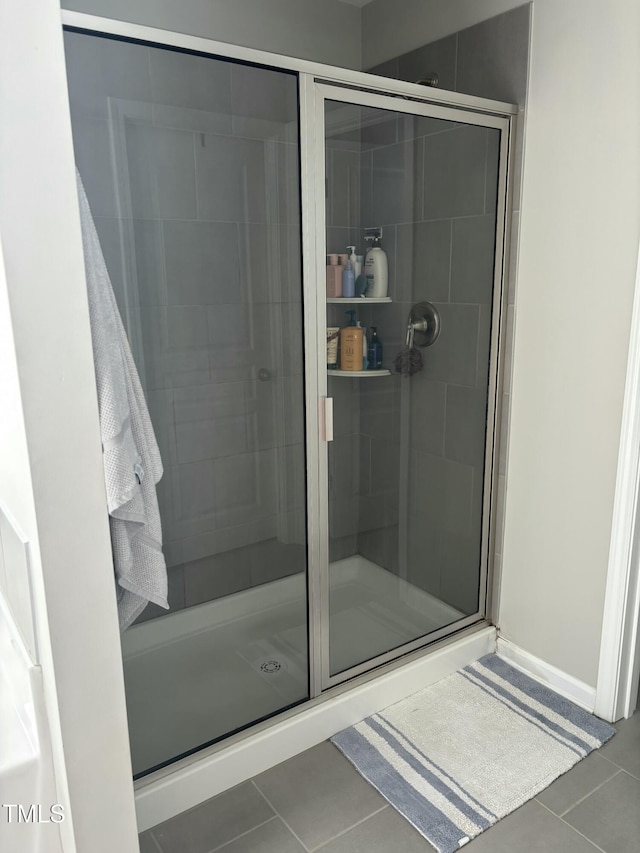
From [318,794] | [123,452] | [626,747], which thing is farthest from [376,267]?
[626,747]

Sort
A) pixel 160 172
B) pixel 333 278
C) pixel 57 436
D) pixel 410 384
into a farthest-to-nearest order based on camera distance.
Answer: pixel 410 384 → pixel 333 278 → pixel 160 172 → pixel 57 436


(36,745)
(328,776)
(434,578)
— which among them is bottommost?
(328,776)

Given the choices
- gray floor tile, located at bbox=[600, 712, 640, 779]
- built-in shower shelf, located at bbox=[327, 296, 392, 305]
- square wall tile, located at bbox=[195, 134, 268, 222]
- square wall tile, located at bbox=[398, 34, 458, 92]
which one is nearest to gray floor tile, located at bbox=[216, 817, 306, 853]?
gray floor tile, located at bbox=[600, 712, 640, 779]

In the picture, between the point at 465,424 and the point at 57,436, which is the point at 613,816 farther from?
the point at 57,436

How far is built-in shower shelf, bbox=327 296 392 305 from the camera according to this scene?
1.96 metres

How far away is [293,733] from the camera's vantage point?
201cm

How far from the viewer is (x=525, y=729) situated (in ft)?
6.98

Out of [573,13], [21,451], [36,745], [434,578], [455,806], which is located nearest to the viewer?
[21,451]

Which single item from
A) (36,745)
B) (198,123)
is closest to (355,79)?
(198,123)

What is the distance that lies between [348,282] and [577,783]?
1.60m

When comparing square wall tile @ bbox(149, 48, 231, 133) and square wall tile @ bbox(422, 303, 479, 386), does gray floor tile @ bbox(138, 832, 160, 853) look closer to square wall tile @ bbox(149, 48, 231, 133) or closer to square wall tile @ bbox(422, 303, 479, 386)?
square wall tile @ bbox(422, 303, 479, 386)

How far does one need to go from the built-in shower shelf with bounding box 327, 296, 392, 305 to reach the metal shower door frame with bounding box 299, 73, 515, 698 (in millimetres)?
62

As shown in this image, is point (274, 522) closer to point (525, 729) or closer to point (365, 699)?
point (365, 699)

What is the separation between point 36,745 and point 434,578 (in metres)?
1.52
